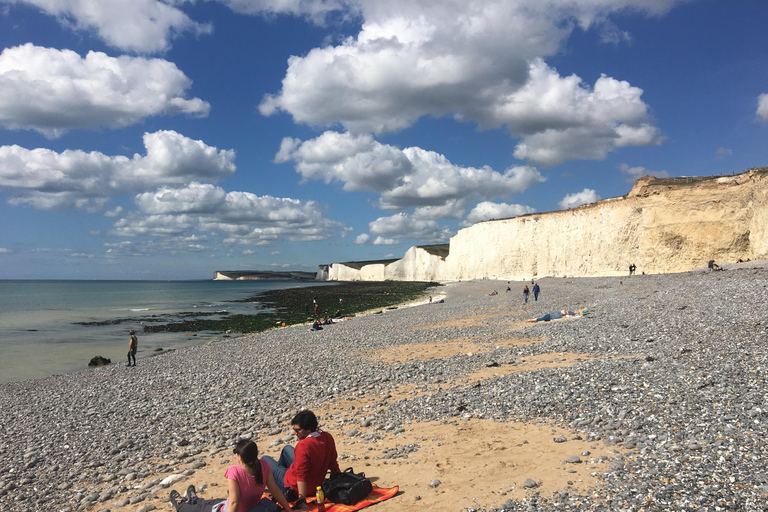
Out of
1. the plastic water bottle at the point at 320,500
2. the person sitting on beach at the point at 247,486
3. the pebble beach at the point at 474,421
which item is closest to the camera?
the person sitting on beach at the point at 247,486

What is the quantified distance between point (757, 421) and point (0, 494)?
34.6 ft

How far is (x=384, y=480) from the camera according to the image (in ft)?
17.9

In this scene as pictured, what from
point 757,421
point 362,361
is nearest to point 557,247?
point 362,361

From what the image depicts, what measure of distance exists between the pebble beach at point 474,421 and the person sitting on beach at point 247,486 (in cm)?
124

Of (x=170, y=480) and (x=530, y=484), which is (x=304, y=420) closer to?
(x=530, y=484)

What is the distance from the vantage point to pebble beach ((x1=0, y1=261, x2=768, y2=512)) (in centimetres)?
464

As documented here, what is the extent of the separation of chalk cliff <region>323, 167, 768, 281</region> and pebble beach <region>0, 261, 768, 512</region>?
28.6 m

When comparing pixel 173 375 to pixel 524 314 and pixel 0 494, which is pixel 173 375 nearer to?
pixel 0 494

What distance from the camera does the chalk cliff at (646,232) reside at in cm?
3669

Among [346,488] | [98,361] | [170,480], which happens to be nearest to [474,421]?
[346,488]

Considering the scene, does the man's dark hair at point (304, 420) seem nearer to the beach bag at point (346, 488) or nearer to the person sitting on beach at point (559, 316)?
the beach bag at point (346, 488)

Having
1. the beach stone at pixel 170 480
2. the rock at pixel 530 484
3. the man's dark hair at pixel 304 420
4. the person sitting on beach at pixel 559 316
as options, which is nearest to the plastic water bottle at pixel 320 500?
the man's dark hair at pixel 304 420

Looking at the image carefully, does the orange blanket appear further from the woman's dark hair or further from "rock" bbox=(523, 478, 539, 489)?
"rock" bbox=(523, 478, 539, 489)

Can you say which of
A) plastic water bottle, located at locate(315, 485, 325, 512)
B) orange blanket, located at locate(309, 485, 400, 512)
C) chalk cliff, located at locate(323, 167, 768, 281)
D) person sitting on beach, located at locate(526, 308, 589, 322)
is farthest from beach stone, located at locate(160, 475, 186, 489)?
chalk cliff, located at locate(323, 167, 768, 281)
